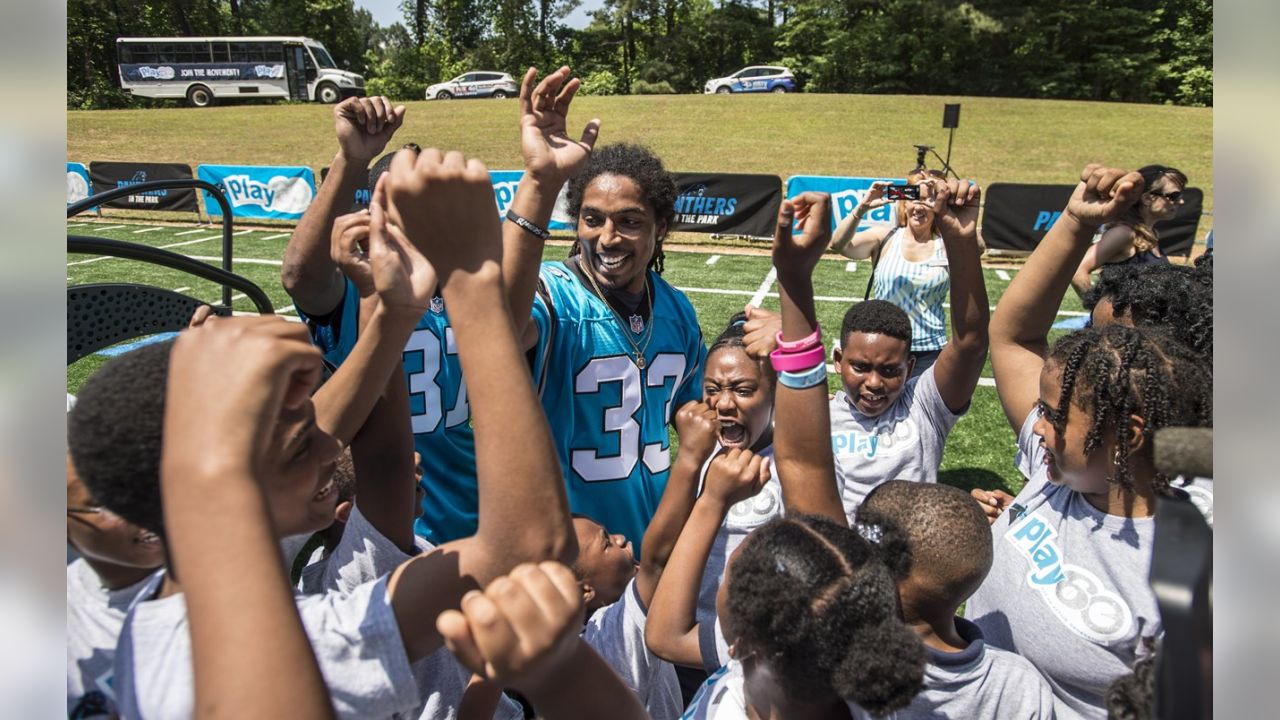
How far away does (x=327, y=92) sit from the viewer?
122 feet

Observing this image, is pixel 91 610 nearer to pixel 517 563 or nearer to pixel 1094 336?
pixel 517 563

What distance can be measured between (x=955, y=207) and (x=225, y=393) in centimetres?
221

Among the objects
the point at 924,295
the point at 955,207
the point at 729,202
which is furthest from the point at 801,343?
the point at 729,202

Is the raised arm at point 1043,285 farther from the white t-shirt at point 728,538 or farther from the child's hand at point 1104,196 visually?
the white t-shirt at point 728,538

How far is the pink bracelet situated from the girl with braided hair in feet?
1.90

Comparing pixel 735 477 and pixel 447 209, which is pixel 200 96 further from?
pixel 447 209

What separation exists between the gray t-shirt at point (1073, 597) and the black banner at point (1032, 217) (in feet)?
45.4

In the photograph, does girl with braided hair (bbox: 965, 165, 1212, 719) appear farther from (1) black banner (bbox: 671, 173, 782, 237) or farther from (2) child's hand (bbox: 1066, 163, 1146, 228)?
(1) black banner (bbox: 671, 173, 782, 237)

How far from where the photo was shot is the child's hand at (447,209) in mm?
1092

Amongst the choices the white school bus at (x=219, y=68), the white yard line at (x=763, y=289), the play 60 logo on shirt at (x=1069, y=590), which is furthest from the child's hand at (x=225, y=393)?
the white school bus at (x=219, y=68)

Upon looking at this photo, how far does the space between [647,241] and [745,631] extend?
188cm
